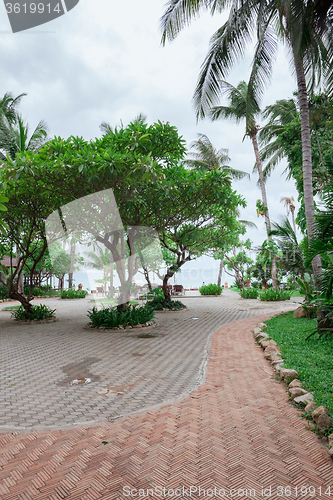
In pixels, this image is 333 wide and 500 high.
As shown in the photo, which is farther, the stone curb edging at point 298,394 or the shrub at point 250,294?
the shrub at point 250,294

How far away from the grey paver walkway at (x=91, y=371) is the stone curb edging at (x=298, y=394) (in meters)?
1.27

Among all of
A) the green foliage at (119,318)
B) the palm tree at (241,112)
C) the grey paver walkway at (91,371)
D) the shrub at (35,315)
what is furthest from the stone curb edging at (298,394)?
the palm tree at (241,112)

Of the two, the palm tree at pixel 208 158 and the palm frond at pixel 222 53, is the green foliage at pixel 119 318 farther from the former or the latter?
the palm tree at pixel 208 158

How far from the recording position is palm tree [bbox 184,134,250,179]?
71.4 ft

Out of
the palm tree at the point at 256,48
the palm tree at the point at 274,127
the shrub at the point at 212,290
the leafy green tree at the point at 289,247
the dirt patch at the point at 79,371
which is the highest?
the palm tree at the point at 274,127

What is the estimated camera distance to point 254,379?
4617mm

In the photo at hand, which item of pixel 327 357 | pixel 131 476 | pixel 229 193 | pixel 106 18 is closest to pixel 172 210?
pixel 229 193

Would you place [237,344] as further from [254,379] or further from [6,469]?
[6,469]

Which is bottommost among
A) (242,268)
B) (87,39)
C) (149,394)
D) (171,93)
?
(149,394)

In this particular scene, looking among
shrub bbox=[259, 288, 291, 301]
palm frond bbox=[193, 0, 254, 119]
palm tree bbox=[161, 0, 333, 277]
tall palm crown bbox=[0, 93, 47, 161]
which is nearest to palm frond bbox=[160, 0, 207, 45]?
palm tree bbox=[161, 0, 333, 277]

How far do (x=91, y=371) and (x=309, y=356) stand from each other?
3802 mm

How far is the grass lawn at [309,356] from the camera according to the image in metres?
3.78

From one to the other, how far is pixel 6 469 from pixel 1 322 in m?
10.9

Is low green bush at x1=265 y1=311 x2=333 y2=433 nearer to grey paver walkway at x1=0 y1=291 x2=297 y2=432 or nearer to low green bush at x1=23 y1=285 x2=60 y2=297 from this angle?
grey paver walkway at x1=0 y1=291 x2=297 y2=432
